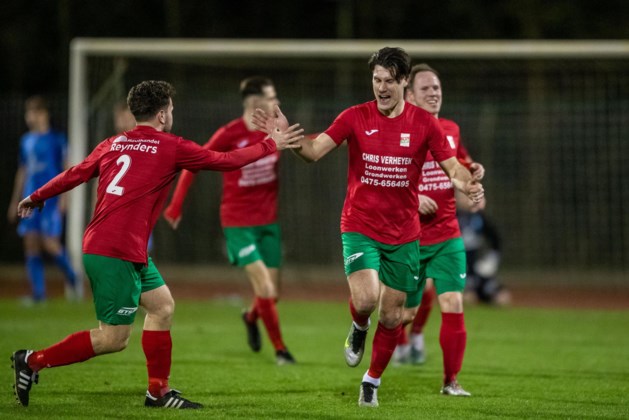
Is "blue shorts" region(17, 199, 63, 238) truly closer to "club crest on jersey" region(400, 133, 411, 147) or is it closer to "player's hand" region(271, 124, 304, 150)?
"player's hand" region(271, 124, 304, 150)

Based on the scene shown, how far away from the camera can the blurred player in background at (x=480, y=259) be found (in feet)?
50.4

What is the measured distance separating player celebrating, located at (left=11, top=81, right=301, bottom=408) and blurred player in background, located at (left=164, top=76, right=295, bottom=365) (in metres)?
2.79

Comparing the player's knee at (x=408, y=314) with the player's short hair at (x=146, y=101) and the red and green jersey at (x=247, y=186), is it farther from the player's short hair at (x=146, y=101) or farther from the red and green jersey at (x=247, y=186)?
the player's short hair at (x=146, y=101)

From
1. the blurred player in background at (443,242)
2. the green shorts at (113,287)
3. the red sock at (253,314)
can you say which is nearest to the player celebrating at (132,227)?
the green shorts at (113,287)

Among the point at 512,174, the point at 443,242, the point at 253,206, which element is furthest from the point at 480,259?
the point at 443,242

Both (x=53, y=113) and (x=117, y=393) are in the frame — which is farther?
(x=53, y=113)

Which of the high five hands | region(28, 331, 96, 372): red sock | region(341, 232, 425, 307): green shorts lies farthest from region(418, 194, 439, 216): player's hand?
region(28, 331, 96, 372): red sock

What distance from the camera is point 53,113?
19312mm

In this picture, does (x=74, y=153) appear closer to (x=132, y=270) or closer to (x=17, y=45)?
(x=132, y=270)

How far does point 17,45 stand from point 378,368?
20.1 meters

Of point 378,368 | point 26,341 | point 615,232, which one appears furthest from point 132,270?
point 615,232

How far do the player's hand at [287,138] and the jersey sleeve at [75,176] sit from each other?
1.09m

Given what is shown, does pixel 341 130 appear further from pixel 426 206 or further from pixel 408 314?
pixel 408 314

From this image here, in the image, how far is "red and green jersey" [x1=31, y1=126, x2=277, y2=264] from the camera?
649 centimetres
